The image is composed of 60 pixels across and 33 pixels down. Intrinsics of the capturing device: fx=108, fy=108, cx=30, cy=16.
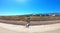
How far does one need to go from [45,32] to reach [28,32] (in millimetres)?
1343

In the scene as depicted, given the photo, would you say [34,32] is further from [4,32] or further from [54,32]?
[4,32]

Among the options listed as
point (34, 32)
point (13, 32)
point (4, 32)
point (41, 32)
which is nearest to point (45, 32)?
point (41, 32)

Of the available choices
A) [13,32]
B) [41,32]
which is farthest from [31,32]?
[13,32]

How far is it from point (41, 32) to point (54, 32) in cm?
101

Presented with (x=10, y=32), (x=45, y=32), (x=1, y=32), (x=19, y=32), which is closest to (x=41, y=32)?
(x=45, y=32)

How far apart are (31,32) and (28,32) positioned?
0.77ft

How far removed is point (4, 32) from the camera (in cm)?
848

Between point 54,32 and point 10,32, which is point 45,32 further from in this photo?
point 10,32

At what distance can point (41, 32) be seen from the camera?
8.59 metres

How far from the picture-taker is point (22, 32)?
853cm

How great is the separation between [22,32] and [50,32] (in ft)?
7.20

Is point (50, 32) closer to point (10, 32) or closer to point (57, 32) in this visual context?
point (57, 32)

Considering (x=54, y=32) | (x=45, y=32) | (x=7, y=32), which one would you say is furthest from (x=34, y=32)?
(x=7, y=32)

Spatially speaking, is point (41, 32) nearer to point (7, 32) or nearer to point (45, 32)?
point (45, 32)
